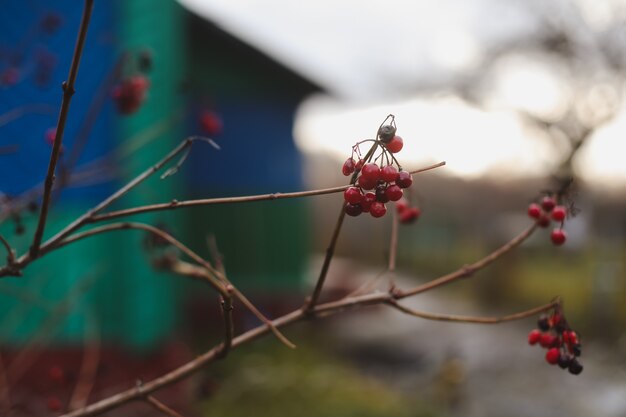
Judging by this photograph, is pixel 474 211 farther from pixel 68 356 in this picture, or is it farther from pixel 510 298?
pixel 68 356

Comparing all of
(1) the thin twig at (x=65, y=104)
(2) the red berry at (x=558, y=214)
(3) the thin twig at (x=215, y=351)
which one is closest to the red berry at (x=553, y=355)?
(3) the thin twig at (x=215, y=351)

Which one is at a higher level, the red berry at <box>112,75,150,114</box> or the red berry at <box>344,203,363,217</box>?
the red berry at <box>112,75,150,114</box>

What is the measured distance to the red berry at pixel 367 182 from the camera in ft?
2.68

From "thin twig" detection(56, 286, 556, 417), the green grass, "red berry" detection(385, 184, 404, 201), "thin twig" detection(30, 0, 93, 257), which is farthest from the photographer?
the green grass

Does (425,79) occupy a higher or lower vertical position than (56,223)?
higher

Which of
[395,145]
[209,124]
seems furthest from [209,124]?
[395,145]

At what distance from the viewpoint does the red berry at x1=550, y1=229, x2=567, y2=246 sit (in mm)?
1299

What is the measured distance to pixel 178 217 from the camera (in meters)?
5.10

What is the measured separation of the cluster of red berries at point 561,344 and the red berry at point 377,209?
54cm

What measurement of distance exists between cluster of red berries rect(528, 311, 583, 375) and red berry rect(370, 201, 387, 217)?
54cm

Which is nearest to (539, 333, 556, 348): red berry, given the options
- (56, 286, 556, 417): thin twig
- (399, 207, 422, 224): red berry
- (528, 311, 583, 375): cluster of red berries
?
(528, 311, 583, 375): cluster of red berries

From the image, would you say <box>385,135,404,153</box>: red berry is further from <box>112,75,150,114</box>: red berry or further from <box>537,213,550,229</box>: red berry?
<box>112,75,150,114</box>: red berry

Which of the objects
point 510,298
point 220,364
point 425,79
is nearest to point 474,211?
point 510,298

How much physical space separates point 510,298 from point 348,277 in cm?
501
